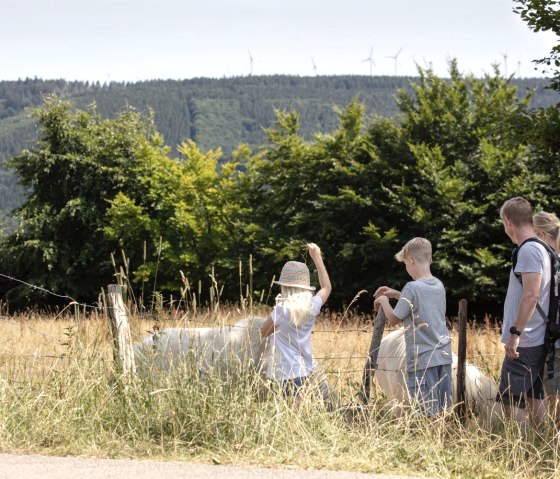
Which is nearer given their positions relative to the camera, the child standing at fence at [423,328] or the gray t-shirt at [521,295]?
the gray t-shirt at [521,295]

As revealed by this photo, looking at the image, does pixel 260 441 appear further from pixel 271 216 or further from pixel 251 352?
pixel 271 216

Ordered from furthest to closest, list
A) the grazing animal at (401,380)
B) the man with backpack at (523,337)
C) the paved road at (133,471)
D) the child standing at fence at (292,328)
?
the grazing animal at (401,380) → the child standing at fence at (292,328) → the man with backpack at (523,337) → the paved road at (133,471)

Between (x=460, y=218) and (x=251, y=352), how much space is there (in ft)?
77.2

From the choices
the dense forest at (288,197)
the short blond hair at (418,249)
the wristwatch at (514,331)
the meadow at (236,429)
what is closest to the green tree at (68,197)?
the dense forest at (288,197)

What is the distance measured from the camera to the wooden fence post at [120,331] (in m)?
7.12

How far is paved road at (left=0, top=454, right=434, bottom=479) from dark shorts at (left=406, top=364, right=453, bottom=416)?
3.72 feet

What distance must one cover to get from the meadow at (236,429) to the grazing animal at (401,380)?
0.75 feet

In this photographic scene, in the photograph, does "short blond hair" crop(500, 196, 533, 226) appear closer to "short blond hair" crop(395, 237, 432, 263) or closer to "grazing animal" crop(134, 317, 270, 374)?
"short blond hair" crop(395, 237, 432, 263)

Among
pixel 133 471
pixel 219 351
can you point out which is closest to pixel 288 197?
pixel 219 351

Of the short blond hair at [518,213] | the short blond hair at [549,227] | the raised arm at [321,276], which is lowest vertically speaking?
the raised arm at [321,276]

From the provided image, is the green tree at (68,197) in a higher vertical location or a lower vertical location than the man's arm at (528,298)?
lower

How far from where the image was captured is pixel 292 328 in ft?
23.4

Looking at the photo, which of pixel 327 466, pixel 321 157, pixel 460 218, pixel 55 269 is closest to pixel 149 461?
pixel 327 466

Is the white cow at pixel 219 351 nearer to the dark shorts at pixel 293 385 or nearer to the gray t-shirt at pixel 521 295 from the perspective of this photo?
the dark shorts at pixel 293 385
